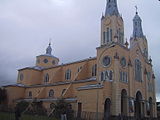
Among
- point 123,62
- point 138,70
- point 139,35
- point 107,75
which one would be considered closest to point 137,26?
point 139,35

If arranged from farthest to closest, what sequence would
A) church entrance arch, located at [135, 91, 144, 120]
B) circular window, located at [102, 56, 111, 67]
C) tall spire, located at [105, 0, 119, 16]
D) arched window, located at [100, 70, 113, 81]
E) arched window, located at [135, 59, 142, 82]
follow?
arched window, located at [135, 59, 142, 82]
tall spire, located at [105, 0, 119, 16]
church entrance arch, located at [135, 91, 144, 120]
circular window, located at [102, 56, 111, 67]
arched window, located at [100, 70, 113, 81]

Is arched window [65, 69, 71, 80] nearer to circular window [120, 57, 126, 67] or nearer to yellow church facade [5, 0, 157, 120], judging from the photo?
yellow church facade [5, 0, 157, 120]

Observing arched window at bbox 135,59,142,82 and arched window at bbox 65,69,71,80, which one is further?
arched window at bbox 65,69,71,80

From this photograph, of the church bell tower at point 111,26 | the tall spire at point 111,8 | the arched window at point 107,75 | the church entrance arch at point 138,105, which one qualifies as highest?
the tall spire at point 111,8

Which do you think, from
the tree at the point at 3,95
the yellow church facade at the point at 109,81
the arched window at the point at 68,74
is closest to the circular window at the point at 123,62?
the yellow church facade at the point at 109,81

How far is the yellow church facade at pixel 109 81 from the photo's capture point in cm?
3772

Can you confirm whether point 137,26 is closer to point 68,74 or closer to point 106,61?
point 106,61

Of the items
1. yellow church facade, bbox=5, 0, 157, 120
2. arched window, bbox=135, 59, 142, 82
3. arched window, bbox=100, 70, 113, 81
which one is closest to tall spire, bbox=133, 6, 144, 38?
yellow church facade, bbox=5, 0, 157, 120

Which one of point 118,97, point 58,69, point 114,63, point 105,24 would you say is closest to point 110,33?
point 105,24

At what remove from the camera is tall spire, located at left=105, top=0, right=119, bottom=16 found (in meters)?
45.9

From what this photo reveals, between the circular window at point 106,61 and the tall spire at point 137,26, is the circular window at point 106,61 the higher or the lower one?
the lower one

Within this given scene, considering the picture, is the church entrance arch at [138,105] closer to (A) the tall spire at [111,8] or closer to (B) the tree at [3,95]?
(A) the tall spire at [111,8]

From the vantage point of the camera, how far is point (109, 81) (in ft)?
127

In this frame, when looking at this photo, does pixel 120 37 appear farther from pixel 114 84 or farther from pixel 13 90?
pixel 13 90
